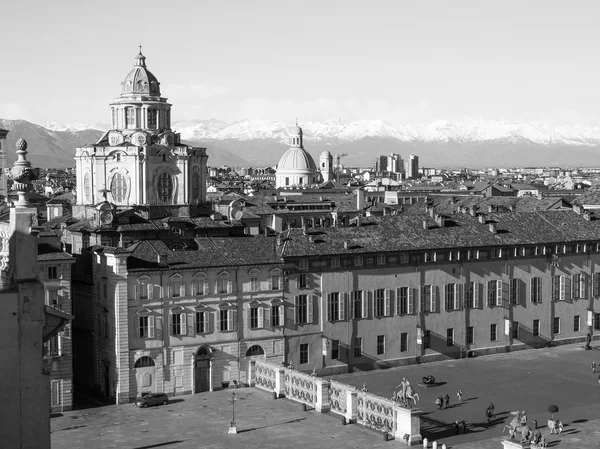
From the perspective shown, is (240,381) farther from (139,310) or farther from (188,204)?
(188,204)

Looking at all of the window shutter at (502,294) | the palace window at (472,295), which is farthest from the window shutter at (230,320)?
the window shutter at (502,294)

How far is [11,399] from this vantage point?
1703 cm

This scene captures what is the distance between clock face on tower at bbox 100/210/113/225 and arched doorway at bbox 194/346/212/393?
12.8m

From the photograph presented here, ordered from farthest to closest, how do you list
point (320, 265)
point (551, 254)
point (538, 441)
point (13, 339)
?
point (551, 254) → point (320, 265) → point (538, 441) → point (13, 339)

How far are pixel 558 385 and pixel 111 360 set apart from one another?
29.4 m

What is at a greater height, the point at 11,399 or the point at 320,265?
the point at 11,399

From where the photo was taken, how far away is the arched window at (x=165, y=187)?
96.3 metres

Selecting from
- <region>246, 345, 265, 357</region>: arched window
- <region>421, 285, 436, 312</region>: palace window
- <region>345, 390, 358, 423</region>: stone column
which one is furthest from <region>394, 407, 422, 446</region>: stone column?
<region>421, 285, 436, 312</region>: palace window

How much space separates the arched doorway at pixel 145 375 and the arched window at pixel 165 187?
96.4ft

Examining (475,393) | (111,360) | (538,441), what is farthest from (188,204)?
(538,441)

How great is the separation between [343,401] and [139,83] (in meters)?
43.2

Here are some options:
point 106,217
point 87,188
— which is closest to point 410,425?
point 106,217

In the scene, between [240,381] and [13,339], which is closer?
[13,339]

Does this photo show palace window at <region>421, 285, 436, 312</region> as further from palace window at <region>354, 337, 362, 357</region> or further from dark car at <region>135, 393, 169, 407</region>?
dark car at <region>135, 393, 169, 407</region>
